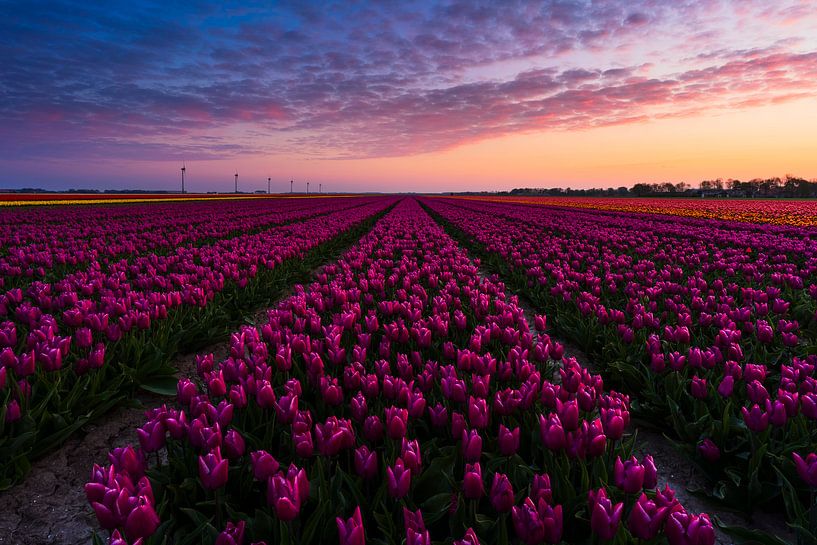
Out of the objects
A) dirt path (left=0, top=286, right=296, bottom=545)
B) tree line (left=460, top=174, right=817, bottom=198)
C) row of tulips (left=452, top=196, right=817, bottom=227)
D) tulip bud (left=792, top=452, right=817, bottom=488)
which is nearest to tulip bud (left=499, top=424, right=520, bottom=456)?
tulip bud (left=792, top=452, right=817, bottom=488)

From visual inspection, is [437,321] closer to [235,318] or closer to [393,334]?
[393,334]

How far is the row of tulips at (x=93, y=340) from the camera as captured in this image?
132 inches

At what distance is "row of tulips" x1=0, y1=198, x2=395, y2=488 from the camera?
3.34 metres

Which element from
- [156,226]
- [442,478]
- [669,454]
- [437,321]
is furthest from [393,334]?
[156,226]

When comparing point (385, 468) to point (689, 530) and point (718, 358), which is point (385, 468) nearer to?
point (689, 530)

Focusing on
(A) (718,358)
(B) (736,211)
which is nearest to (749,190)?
(B) (736,211)

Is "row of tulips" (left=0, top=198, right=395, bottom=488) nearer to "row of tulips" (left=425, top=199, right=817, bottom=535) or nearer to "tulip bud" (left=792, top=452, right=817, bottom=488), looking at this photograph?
"tulip bud" (left=792, top=452, right=817, bottom=488)

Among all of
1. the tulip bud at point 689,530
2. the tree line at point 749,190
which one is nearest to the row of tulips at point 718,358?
the tulip bud at point 689,530

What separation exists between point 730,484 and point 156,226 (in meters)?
21.2

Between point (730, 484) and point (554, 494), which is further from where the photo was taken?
point (730, 484)

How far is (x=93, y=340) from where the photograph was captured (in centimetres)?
483

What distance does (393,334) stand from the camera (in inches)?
169

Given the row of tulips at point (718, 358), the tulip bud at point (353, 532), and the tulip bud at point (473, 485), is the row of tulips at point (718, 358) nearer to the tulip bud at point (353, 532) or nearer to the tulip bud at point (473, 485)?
the tulip bud at point (473, 485)

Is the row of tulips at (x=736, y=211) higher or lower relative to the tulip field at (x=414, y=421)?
higher
